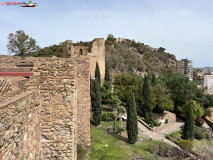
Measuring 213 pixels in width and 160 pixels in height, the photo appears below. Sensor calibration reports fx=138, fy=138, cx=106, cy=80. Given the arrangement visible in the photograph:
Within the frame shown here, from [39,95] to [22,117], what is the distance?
1152 millimetres

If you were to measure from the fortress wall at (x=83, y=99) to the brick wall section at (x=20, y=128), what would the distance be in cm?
435

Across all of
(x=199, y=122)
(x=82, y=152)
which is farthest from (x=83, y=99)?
(x=199, y=122)

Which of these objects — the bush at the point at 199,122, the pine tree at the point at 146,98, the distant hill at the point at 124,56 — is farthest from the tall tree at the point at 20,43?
the bush at the point at 199,122

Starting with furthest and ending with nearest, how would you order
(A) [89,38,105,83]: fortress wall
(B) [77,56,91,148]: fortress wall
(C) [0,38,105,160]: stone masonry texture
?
(A) [89,38,105,83]: fortress wall < (B) [77,56,91,148]: fortress wall < (C) [0,38,105,160]: stone masonry texture

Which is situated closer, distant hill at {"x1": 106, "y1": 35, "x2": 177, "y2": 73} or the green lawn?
the green lawn

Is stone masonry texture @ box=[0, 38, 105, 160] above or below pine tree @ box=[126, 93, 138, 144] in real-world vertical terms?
above

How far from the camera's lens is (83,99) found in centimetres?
778

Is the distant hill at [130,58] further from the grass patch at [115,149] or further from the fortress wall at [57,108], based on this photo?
the fortress wall at [57,108]

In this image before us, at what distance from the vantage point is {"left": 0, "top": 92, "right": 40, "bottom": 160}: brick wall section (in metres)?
1.95

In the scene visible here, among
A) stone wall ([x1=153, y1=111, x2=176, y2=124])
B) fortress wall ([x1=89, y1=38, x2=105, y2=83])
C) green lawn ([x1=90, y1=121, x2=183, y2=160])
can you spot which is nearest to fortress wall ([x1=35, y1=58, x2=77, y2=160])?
green lawn ([x1=90, y1=121, x2=183, y2=160])

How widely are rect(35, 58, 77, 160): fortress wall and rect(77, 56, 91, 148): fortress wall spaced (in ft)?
12.6

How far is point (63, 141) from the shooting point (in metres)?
3.48

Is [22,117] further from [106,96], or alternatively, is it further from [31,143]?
[106,96]

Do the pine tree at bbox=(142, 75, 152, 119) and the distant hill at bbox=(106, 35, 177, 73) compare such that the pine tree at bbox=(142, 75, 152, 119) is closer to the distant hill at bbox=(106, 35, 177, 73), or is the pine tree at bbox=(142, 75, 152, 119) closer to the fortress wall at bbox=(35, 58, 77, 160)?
the fortress wall at bbox=(35, 58, 77, 160)
